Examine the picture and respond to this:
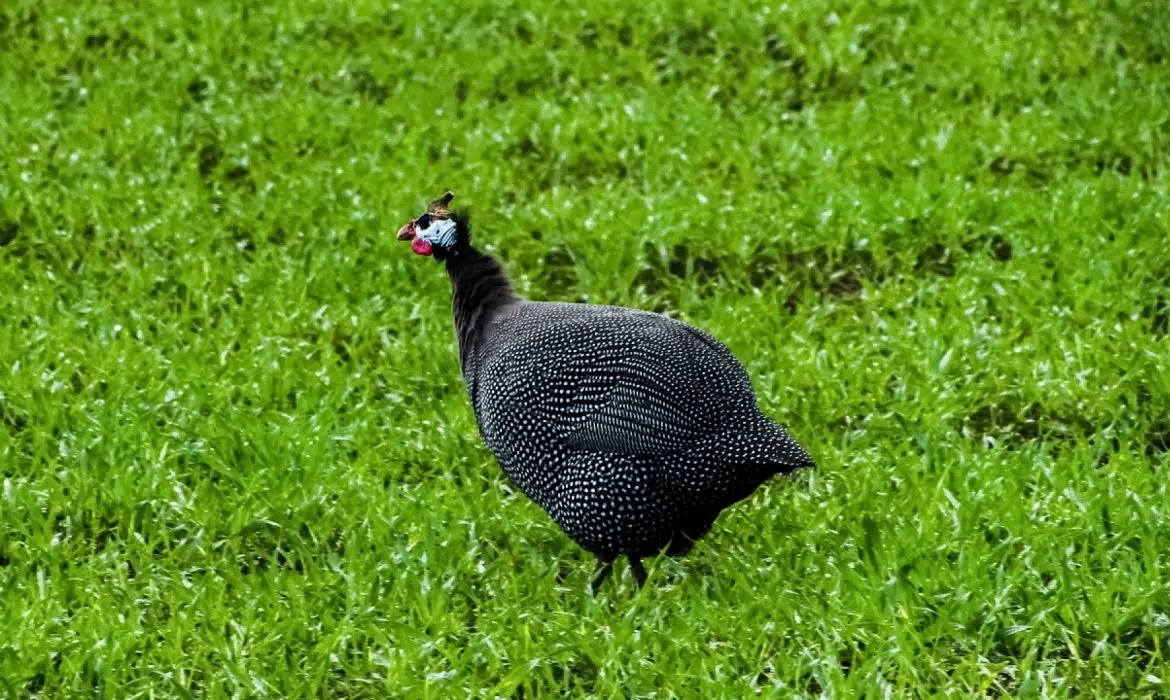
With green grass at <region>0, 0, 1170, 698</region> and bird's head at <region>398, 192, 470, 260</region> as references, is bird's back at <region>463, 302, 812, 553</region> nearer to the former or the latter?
green grass at <region>0, 0, 1170, 698</region>

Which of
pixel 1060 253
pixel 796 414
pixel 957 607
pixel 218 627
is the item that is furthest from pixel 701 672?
pixel 1060 253

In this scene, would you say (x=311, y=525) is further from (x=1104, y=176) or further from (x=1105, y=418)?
(x=1104, y=176)

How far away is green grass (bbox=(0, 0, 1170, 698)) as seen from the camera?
4.36 metres

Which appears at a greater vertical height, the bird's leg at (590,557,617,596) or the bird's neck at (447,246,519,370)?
the bird's neck at (447,246,519,370)

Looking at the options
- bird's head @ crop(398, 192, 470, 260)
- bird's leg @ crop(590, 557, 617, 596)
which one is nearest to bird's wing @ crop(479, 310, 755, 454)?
bird's leg @ crop(590, 557, 617, 596)

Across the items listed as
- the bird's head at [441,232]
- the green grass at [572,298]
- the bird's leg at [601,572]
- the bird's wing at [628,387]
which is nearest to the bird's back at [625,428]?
the bird's wing at [628,387]

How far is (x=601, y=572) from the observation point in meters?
4.74

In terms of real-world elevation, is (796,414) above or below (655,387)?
below

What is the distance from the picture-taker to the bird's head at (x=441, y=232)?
5.26 m

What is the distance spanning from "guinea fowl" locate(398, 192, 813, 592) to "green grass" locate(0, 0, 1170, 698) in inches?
8.6

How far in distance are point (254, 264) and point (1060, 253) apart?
3.17m

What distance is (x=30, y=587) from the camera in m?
4.66

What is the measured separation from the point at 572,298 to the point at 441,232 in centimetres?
159

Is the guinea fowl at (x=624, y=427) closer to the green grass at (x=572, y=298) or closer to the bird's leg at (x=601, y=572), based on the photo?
the bird's leg at (x=601, y=572)
